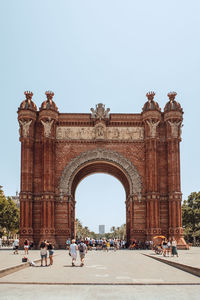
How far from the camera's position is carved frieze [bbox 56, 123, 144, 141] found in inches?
Answer: 1489

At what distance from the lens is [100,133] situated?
3769 cm

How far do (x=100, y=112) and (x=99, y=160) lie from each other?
15.3 ft

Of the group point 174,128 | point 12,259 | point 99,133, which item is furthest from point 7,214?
point 12,259

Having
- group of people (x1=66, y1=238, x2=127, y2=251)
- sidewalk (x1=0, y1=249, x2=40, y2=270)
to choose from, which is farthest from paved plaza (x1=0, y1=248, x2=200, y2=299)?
group of people (x1=66, y1=238, x2=127, y2=251)

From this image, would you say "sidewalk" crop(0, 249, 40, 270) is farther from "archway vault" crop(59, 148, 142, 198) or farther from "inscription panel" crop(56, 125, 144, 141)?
"inscription panel" crop(56, 125, 144, 141)

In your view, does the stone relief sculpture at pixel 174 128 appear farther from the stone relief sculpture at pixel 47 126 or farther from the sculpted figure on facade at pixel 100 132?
the stone relief sculpture at pixel 47 126

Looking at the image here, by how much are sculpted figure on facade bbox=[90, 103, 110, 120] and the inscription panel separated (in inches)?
38.9

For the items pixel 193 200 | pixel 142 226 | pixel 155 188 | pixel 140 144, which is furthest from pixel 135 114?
pixel 193 200

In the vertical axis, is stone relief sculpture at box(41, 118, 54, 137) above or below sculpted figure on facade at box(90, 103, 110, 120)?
below

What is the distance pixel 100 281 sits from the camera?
11.6 metres

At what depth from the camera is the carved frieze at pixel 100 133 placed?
124ft
